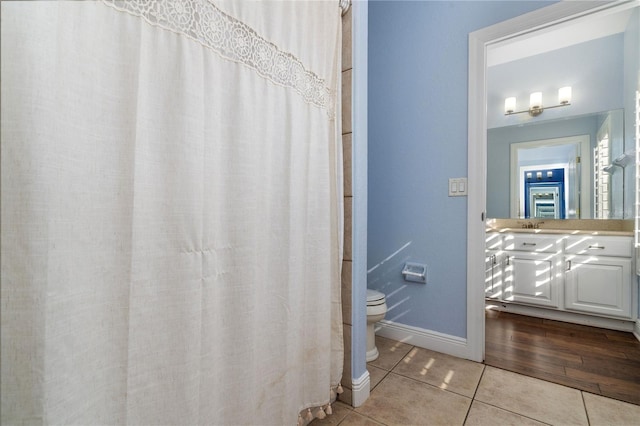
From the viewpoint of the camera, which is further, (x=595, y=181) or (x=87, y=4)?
(x=595, y=181)

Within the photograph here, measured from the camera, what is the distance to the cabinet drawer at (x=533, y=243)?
8.92 feet

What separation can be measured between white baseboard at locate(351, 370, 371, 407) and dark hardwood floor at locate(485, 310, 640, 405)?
91 cm

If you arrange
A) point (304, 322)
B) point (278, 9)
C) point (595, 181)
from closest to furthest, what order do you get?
1. point (278, 9)
2. point (304, 322)
3. point (595, 181)

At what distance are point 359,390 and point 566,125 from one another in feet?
11.5

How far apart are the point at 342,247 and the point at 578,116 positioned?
331 cm

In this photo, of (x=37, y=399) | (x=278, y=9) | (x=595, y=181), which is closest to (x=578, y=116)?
(x=595, y=181)

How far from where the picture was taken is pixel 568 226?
10.2 feet

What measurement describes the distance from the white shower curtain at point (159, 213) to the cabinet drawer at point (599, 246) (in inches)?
107

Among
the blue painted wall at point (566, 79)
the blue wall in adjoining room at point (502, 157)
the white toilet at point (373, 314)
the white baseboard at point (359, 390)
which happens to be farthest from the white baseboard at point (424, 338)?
the blue painted wall at point (566, 79)

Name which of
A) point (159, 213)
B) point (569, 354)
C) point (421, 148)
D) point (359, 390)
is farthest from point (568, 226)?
point (159, 213)

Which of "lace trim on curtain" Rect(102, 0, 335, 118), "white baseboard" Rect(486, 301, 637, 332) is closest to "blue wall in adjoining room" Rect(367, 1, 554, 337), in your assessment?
"lace trim on curtain" Rect(102, 0, 335, 118)

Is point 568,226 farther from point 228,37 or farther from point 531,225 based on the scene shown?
point 228,37

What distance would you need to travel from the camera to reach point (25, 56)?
47cm

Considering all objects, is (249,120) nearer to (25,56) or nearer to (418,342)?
(25,56)
